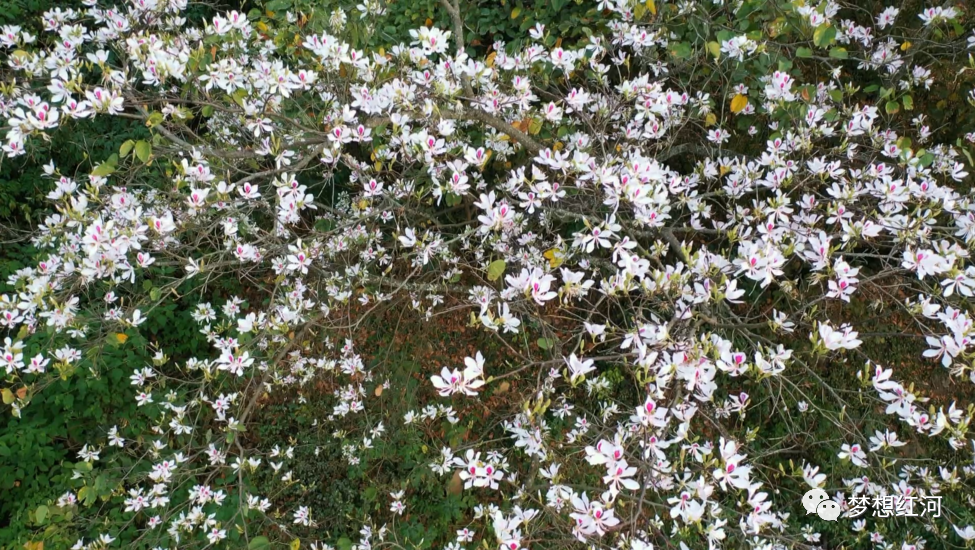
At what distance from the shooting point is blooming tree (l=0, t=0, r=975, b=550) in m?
1.59

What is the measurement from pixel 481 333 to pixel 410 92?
7.30 feet

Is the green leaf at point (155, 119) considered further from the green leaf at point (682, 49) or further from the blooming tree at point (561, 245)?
the green leaf at point (682, 49)

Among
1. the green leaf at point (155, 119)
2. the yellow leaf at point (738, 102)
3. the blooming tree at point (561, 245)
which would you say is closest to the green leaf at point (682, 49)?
the blooming tree at point (561, 245)

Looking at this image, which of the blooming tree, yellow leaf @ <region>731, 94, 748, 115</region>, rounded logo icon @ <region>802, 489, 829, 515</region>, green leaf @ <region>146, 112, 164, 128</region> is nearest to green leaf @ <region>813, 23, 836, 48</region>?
the blooming tree

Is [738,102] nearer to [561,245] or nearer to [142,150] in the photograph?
[561,245]

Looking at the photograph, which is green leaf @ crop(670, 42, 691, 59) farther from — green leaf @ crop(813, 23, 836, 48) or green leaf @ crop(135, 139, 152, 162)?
green leaf @ crop(135, 139, 152, 162)

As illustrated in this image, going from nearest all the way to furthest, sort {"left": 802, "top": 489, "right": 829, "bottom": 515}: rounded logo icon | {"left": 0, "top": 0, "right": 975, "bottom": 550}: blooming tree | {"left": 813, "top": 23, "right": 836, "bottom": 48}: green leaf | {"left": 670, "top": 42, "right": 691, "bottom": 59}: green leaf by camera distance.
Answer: {"left": 0, "top": 0, "right": 975, "bottom": 550}: blooming tree, {"left": 802, "top": 489, "right": 829, "bottom": 515}: rounded logo icon, {"left": 813, "top": 23, "right": 836, "bottom": 48}: green leaf, {"left": 670, "top": 42, "right": 691, "bottom": 59}: green leaf

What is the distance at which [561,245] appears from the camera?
2.18 m

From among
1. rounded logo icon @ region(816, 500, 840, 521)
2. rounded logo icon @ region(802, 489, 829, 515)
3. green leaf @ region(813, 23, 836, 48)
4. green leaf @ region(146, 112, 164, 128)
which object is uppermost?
green leaf @ region(813, 23, 836, 48)

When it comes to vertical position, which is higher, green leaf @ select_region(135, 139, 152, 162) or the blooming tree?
green leaf @ select_region(135, 139, 152, 162)

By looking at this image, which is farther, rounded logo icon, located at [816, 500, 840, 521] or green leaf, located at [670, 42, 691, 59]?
green leaf, located at [670, 42, 691, 59]

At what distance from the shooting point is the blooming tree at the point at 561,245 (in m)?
1.59

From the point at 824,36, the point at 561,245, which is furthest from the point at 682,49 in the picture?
the point at 561,245

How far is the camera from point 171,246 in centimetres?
244
